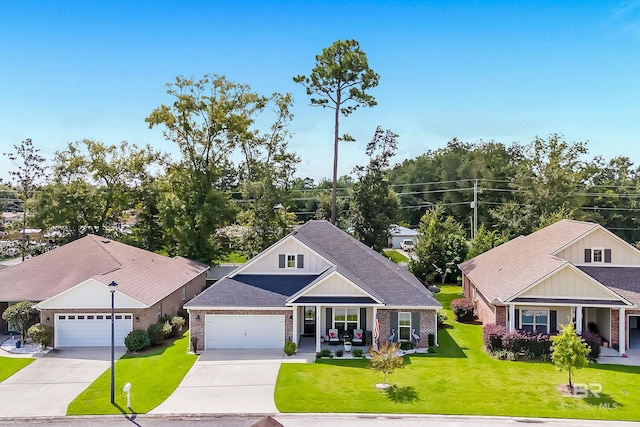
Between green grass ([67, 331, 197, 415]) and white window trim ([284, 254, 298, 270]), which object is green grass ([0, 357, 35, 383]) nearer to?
green grass ([67, 331, 197, 415])

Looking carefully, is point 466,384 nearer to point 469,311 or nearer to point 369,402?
point 369,402

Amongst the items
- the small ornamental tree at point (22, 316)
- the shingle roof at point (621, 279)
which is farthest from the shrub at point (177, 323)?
the shingle roof at point (621, 279)

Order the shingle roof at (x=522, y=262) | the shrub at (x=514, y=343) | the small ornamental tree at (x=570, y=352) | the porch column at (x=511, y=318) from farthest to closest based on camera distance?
the shingle roof at (x=522, y=262) → the porch column at (x=511, y=318) → the shrub at (x=514, y=343) → the small ornamental tree at (x=570, y=352)

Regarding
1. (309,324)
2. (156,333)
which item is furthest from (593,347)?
(156,333)

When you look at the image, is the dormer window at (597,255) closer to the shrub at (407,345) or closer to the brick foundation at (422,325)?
the brick foundation at (422,325)

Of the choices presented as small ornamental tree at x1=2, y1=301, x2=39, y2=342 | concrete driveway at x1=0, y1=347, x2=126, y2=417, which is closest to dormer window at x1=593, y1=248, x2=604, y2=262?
concrete driveway at x1=0, y1=347, x2=126, y2=417

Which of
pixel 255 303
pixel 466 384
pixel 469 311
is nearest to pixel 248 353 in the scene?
pixel 255 303
